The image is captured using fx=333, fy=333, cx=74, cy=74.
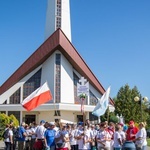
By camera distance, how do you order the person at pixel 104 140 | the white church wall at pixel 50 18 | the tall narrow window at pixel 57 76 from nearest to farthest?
the person at pixel 104 140 → the tall narrow window at pixel 57 76 → the white church wall at pixel 50 18

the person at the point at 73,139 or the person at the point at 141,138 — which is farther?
the person at the point at 73,139

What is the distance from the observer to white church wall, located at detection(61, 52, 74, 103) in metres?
36.4

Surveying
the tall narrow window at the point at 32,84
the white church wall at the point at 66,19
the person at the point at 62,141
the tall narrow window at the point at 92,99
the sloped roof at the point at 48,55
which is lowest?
the person at the point at 62,141

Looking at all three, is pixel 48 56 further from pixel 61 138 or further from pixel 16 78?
pixel 61 138

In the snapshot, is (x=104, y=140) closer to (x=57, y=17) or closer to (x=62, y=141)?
(x=62, y=141)

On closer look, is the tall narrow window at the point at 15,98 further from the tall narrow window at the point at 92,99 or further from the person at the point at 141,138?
the person at the point at 141,138

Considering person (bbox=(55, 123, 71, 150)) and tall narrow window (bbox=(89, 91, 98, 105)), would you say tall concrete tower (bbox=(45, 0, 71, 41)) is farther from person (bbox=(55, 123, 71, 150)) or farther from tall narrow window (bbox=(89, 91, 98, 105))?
person (bbox=(55, 123, 71, 150))

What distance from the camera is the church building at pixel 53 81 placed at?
35812 mm

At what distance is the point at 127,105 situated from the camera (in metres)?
49.2

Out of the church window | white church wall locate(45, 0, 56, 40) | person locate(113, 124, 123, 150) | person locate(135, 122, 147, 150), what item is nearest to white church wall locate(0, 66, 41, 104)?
white church wall locate(45, 0, 56, 40)

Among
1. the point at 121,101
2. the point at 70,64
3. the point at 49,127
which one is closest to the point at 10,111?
the point at 70,64

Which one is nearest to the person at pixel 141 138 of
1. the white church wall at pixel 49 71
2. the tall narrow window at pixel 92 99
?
the white church wall at pixel 49 71

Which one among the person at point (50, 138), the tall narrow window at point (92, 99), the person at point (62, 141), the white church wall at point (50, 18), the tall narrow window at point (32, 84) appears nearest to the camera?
the person at point (62, 141)

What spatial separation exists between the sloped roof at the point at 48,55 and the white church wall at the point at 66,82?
0.81 m
